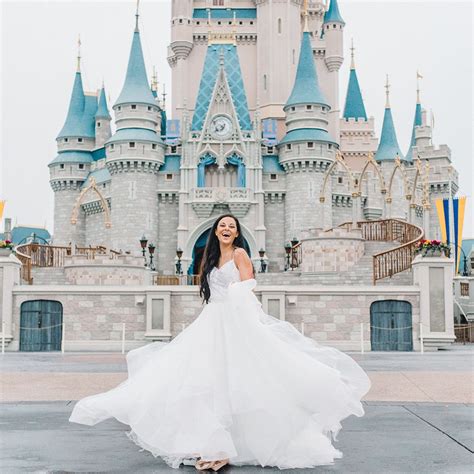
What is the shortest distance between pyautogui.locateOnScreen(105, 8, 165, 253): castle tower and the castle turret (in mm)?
17284

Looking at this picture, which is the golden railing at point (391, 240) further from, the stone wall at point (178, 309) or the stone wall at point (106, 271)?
the stone wall at point (106, 271)

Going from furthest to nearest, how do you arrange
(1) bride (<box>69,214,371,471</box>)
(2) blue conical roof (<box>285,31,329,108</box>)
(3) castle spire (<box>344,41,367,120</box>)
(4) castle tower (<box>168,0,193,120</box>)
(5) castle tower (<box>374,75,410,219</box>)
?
(3) castle spire (<box>344,41,367,120</box>)
(4) castle tower (<box>168,0,193,120</box>)
(5) castle tower (<box>374,75,410,219</box>)
(2) blue conical roof (<box>285,31,329,108</box>)
(1) bride (<box>69,214,371,471</box>)

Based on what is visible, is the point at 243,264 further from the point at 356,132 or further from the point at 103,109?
the point at 356,132

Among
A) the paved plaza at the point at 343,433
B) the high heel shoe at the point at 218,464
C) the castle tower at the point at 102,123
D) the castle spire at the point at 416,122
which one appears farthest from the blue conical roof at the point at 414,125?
the high heel shoe at the point at 218,464

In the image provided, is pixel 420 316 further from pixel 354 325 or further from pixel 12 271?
pixel 12 271

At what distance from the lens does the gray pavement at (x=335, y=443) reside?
534 centimetres

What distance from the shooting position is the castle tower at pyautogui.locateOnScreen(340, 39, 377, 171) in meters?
64.4

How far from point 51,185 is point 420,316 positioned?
144 feet

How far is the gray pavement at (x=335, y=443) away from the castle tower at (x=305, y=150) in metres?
44.6

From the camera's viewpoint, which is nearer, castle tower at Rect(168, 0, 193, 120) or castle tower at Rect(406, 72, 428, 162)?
castle tower at Rect(168, 0, 193, 120)

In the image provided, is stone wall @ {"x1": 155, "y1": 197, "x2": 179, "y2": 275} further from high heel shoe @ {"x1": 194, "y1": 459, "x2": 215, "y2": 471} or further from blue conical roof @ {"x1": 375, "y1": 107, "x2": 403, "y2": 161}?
high heel shoe @ {"x1": 194, "y1": 459, "x2": 215, "y2": 471}

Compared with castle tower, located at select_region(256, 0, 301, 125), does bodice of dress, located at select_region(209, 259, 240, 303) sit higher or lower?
lower

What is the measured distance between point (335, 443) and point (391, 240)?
1201 inches

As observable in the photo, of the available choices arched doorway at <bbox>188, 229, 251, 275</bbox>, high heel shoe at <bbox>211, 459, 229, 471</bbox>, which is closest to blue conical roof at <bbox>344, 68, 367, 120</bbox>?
arched doorway at <bbox>188, 229, 251, 275</bbox>
